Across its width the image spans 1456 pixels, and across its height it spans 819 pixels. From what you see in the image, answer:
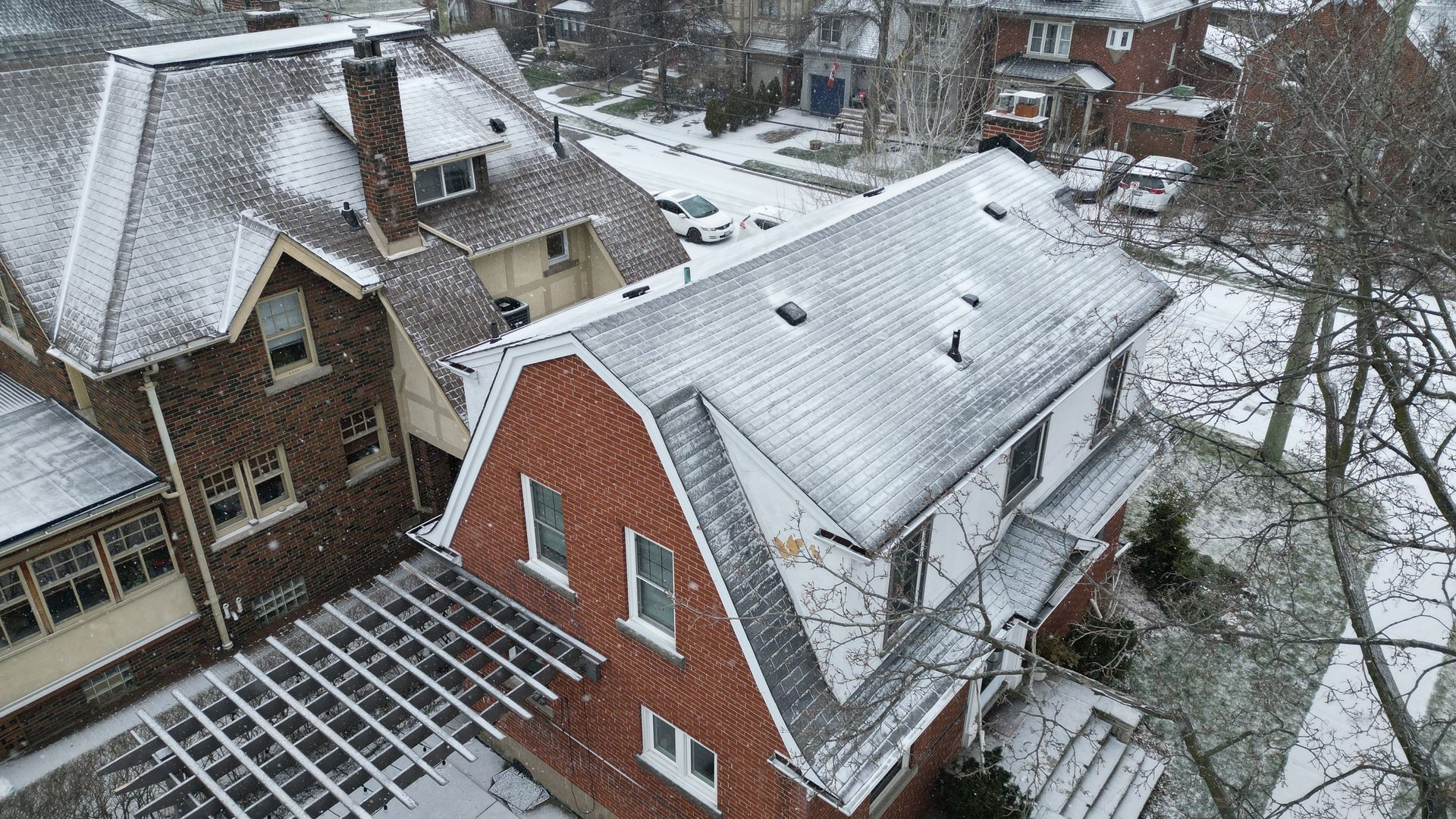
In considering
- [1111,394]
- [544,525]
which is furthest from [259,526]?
[1111,394]

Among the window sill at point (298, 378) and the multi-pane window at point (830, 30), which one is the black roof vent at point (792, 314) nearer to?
the window sill at point (298, 378)

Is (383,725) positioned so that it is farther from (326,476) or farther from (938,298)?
(938,298)

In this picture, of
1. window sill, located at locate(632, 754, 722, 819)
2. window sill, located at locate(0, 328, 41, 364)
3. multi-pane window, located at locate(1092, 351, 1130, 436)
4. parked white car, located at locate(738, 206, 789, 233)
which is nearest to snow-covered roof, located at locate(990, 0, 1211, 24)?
parked white car, located at locate(738, 206, 789, 233)

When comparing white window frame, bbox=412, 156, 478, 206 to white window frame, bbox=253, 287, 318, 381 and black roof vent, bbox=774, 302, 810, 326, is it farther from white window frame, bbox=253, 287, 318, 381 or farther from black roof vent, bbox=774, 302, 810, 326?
black roof vent, bbox=774, 302, 810, 326

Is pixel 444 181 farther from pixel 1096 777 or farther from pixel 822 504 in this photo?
pixel 1096 777

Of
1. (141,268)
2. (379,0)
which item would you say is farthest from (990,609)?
(379,0)

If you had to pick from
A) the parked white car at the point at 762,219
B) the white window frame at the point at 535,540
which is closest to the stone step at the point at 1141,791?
the white window frame at the point at 535,540
